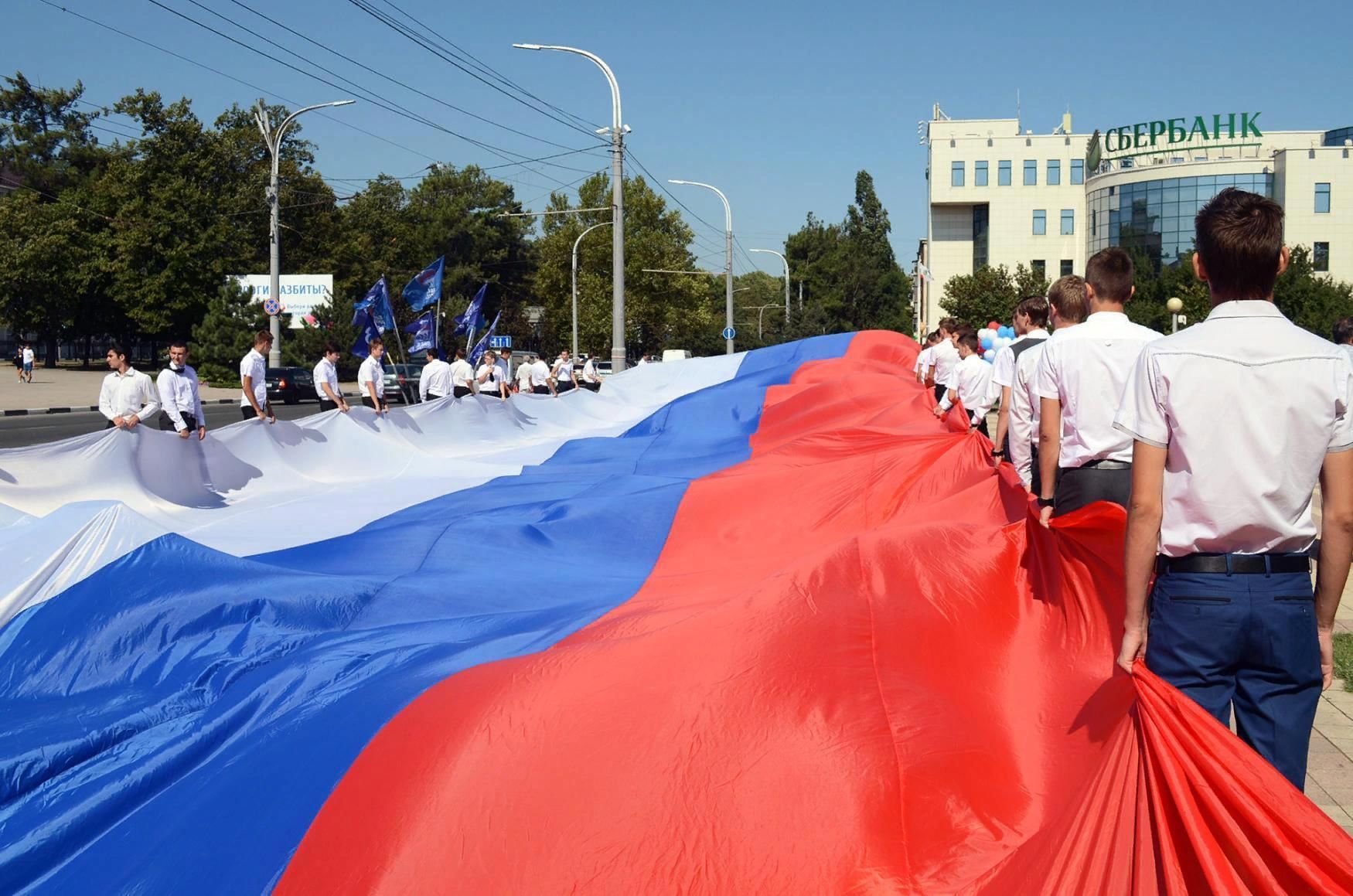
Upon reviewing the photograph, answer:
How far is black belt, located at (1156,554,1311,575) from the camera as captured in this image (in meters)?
2.67

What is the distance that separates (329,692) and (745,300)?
447 ft

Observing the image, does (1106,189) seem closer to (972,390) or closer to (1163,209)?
(1163,209)

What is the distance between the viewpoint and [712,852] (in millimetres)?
3066

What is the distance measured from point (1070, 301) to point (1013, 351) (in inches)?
49.1

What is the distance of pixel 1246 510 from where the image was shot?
264 centimetres

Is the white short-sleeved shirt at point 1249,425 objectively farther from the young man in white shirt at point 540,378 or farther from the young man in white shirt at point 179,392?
the young man in white shirt at point 540,378

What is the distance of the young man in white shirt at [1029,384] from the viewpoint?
5.52 meters

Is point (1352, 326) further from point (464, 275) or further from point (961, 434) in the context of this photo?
point (464, 275)

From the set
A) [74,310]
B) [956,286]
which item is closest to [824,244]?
[956,286]

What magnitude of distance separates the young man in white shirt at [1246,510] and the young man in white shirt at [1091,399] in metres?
1.77

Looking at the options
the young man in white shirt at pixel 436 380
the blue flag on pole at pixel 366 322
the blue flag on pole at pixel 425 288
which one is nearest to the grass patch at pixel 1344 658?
the young man in white shirt at pixel 436 380

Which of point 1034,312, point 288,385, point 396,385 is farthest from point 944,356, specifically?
point 288,385

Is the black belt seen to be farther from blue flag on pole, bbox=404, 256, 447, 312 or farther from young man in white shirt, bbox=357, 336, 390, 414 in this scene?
blue flag on pole, bbox=404, 256, 447, 312

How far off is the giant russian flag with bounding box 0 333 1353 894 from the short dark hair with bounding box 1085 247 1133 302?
1.10 meters
